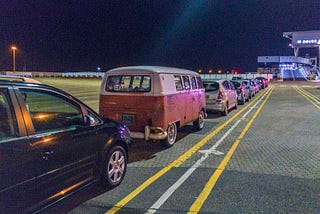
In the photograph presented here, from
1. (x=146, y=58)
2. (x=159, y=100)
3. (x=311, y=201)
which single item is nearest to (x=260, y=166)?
(x=311, y=201)

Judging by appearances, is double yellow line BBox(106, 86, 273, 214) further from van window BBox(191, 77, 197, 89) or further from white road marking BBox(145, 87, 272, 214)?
van window BBox(191, 77, 197, 89)

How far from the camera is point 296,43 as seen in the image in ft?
301

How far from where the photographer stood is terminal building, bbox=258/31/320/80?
87625 mm

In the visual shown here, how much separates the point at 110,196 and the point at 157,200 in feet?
2.38

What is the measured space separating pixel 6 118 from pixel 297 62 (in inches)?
4106

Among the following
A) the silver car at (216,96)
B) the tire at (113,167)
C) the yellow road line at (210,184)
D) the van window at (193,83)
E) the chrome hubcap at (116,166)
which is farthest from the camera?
the silver car at (216,96)

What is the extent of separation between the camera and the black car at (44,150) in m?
3.39

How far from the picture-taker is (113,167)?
210 inches

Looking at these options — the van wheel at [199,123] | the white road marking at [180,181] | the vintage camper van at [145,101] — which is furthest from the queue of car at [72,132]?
the van wheel at [199,123]

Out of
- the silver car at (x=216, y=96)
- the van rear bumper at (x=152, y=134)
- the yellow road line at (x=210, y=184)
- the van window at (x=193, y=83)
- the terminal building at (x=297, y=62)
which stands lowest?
the yellow road line at (x=210, y=184)

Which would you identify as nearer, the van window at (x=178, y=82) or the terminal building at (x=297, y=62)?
the van window at (x=178, y=82)

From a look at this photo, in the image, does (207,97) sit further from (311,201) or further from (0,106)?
(0,106)

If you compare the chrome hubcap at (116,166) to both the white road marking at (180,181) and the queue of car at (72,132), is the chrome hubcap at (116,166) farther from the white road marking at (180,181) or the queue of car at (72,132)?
the white road marking at (180,181)

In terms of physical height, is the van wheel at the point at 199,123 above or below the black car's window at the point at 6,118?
below
